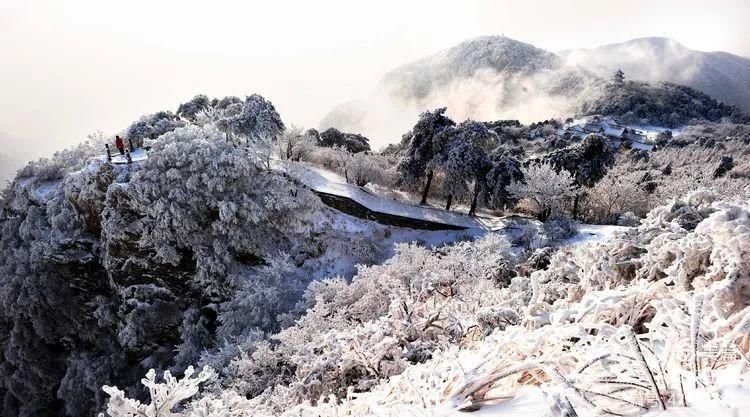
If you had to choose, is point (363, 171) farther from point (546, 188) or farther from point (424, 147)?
point (546, 188)

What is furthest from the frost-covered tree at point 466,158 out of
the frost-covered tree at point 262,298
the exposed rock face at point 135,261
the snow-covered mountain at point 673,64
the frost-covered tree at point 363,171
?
the snow-covered mountain at point 673,64

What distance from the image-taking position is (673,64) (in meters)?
99.7

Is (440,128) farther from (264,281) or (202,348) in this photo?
(202,348)

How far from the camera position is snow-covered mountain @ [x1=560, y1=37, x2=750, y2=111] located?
301ft

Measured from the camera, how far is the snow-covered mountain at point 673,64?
91.9 metres

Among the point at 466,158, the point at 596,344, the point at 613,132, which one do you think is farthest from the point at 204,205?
the point at 613,132

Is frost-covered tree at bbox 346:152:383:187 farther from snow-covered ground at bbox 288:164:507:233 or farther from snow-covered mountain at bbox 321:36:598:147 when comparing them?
snow-covered mountain at bbox 321:36:598:147

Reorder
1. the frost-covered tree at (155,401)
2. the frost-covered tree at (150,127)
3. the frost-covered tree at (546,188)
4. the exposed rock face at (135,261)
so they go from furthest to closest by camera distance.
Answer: the frost-covered tree at (150,127) → the frost-covered tree at (546,188) → the exposed rock face at (135,261) → the frost-covered tree at (155,401)

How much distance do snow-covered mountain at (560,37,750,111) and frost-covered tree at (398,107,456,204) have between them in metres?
85.3

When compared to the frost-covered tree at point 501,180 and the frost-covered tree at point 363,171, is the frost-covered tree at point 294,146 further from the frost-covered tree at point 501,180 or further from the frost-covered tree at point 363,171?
the frost-covered tree at point 501,180

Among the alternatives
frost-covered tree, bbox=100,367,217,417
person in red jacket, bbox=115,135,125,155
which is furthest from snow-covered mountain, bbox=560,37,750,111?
frost-covered tree, bbox=100,367,217,417

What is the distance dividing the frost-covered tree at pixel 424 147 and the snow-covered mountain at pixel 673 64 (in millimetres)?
85272

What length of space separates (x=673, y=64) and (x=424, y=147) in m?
103

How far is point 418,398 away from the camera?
2607mm
